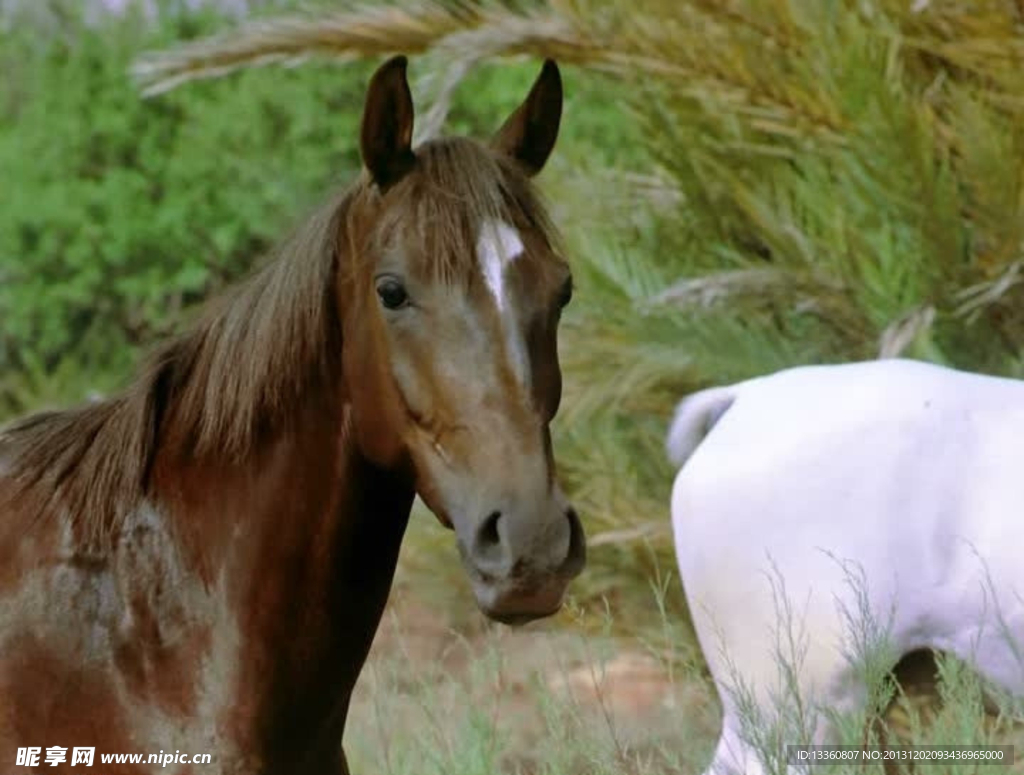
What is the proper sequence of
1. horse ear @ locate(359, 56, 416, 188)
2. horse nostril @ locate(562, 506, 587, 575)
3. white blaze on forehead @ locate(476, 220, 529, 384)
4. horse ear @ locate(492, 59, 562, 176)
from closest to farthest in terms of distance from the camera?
horse nostril @ locate(562, 506, 587, 575)
white blaze on forehead @ locate(476, 220, 529, 384)
horse ear @ locate(359, 56, 416, 188)
horse ear @ locate(492, 59, 562, 176)

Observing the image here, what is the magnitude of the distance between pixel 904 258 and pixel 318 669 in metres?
3.73

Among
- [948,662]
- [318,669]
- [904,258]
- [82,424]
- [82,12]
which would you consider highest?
[82,424]

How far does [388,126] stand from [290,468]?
1.59 ft

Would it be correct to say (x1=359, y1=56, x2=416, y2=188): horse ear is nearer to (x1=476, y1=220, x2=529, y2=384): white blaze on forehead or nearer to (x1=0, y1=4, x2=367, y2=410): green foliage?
(x1=476, y1=220, x2=529, y2=384): white blaze on forehead

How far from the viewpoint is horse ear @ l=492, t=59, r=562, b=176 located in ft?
10.5

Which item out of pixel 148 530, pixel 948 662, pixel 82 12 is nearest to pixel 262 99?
pixel 82 12

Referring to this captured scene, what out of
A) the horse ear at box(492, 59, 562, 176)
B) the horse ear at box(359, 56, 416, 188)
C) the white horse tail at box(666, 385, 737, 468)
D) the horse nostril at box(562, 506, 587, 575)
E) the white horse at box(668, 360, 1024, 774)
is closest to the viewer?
the horse nostril at box(562, 506, 587, 575)

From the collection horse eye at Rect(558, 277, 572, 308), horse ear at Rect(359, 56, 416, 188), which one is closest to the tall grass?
horse eye at Rect(558, 277, 572, 308)

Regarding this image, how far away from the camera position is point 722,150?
6863 millimetres

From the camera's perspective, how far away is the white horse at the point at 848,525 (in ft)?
15.4

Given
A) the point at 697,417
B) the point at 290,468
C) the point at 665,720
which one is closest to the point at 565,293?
the point at 290,468

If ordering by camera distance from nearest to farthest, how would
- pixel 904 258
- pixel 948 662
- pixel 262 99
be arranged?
1. pixel 948 662
2. pixel 904 258
3. pixel 262 99

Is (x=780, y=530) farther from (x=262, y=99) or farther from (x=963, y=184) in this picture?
(x=262, y=99)

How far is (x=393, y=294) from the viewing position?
9.60ft
